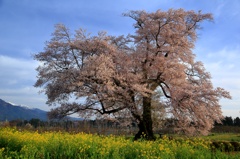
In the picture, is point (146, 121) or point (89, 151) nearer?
point (89, 151)

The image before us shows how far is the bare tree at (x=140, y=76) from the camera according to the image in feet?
80.1

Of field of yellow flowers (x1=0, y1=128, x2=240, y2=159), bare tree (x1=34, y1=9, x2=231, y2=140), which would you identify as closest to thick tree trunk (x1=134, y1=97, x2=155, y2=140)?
bare tree (x1=34, y1=9, x2=231, y2=140)

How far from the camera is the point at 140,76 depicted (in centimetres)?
2620

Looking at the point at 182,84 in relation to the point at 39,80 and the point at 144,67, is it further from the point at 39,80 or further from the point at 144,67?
the point at 39,80

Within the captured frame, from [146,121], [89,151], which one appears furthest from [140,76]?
[89,151]

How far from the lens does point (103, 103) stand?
25750 mm

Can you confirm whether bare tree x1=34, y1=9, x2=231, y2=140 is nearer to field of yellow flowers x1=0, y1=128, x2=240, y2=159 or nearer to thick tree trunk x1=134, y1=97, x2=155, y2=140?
thick tree trunk x1=134, y1=97, x2=155, y2=140

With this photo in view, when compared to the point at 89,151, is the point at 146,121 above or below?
above

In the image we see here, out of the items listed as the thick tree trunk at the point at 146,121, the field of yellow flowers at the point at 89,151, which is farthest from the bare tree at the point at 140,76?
the field of yellow flowers at the point at 89,151

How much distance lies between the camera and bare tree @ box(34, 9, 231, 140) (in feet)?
80.1

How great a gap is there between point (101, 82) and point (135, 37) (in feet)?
Answer: 22.3

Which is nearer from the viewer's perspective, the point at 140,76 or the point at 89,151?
the point at 89,151

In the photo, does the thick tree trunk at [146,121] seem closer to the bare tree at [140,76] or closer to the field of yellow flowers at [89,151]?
the bare tree at [140,76]

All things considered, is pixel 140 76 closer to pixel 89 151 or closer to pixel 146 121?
pixel 146 121
